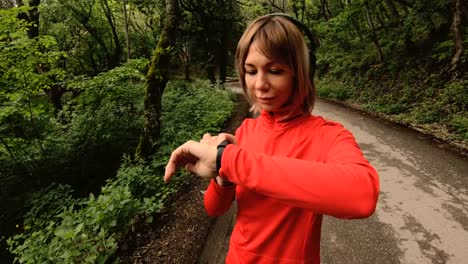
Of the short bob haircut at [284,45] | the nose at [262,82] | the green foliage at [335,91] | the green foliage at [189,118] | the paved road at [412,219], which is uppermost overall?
the short bob haircut at [284,45]

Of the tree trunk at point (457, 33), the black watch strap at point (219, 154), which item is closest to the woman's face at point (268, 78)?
the black watch strap at point (219, 154)

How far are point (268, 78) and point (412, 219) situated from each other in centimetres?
482

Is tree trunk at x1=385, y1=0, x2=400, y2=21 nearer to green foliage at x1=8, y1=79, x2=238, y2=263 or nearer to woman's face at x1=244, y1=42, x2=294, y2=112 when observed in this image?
green foliage at x1=8, y1=79, x2=238, y2=263

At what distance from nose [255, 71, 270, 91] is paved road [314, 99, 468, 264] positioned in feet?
11.7

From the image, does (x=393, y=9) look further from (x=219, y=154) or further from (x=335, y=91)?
(x=219, y=154)

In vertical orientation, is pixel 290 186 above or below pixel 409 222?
above

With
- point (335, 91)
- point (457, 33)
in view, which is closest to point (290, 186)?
point (457, 33)

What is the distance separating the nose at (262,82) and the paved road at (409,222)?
3390 millimetres

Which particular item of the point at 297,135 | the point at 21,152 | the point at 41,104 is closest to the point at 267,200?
the point at 297,135

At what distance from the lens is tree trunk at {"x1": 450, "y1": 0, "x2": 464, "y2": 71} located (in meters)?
10.2

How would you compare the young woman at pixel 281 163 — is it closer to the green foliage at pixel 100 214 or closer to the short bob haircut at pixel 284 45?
the short bob haircut at pixel 284 45

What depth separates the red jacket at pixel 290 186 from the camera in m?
0.89

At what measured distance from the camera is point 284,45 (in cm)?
124

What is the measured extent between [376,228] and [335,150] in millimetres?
4245
